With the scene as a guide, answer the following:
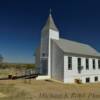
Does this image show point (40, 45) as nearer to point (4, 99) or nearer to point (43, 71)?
point (43, 71)

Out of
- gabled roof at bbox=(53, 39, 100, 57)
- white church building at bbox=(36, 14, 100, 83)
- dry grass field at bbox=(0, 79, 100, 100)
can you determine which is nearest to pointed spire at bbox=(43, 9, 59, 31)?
white church building at bbox=(36, 14, 100, 83)

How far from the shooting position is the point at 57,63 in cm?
2595

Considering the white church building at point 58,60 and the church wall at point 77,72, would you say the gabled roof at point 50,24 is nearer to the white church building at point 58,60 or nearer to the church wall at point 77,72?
the white church building at point 58,60

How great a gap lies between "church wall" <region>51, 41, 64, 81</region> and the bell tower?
2.05 feet

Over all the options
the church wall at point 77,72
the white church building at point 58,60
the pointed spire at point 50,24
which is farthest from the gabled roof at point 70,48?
the pointed spire at point 50,24

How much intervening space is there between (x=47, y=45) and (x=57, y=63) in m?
3.44

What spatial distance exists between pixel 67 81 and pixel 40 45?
7.74 metres

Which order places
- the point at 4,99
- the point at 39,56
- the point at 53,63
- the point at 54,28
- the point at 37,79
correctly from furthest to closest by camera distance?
the point at 39,56
the point at 54,28
the point at 53,63
the point at 37,79
the point at 4,99

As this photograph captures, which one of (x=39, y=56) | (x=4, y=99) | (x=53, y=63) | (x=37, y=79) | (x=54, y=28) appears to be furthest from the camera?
(x=39, y=56)

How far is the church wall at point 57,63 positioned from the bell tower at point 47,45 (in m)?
0.62

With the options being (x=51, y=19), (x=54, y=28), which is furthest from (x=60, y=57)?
(x=51, y=19)

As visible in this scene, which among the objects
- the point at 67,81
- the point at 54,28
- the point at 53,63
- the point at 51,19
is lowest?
the point at 67,81

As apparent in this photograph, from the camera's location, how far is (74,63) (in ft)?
89.0

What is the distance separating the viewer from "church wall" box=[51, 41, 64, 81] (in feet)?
83.4
